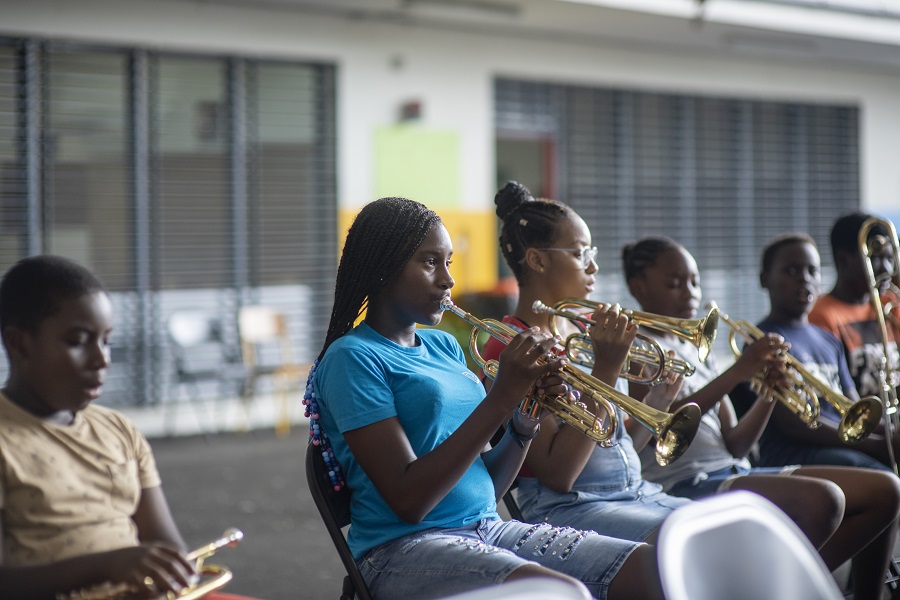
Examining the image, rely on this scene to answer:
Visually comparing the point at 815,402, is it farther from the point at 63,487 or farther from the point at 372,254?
the point at 63,487

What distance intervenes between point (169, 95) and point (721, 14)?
551 centimetres

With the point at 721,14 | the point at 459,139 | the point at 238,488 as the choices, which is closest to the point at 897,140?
the point at 721,14

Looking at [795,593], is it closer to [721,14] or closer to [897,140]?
[721,14]

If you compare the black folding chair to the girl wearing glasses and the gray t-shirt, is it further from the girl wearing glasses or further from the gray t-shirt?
the gray t-shirt

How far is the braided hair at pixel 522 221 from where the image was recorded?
330cm

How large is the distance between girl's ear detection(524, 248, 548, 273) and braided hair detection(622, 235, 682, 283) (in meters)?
0.62

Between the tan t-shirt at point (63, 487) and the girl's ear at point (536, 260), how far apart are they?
1497 mm

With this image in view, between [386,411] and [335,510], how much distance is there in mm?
319

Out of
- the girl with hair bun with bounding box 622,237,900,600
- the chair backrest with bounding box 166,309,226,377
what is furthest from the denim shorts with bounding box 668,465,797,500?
the chair backrest with bounding box 166,309,226,377

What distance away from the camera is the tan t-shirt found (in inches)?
79.5

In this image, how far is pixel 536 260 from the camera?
3.29 meters

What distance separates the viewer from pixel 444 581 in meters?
2.29

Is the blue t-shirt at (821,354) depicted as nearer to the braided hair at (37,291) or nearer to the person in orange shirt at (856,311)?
the person in orange shirt at (856,311)

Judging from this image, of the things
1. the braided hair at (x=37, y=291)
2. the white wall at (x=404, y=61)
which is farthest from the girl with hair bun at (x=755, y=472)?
the white wall at (x=404, y=61)
